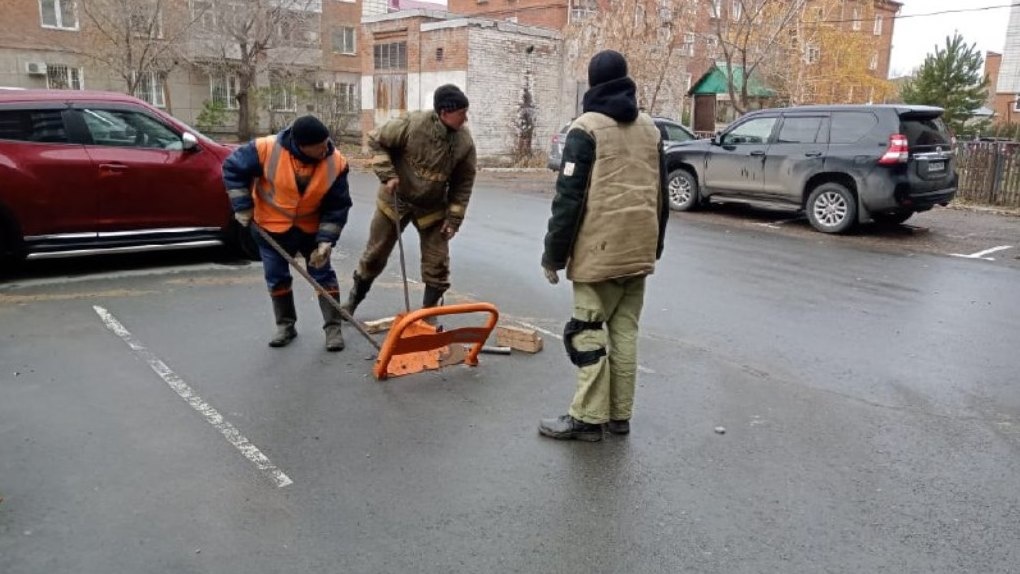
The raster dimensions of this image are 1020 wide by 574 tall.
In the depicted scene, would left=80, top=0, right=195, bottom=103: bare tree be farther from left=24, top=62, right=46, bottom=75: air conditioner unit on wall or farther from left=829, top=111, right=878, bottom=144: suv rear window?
left=829, top=111, right=878, bottom=144: suv rear window

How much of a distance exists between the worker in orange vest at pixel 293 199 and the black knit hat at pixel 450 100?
0.77 meters

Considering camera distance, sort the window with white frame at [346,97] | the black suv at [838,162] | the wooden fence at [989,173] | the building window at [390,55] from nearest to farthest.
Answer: the black suv at [838,162]
the wooden fence at [989,173]
the building window at [390,55]
the window with white frame at [346,97]

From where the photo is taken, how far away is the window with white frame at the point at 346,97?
3044cm

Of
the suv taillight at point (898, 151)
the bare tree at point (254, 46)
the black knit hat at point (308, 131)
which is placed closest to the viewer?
the black knit hat at point (308, 131)

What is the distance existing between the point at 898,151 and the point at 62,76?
106ft

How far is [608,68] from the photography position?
3936 millimetres

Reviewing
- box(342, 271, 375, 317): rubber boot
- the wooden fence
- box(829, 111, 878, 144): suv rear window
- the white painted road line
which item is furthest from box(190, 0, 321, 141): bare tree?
box(342, 271, 375, 317): rubber boot

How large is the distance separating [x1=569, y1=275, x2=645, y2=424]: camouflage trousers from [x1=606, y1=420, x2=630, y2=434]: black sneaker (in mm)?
30

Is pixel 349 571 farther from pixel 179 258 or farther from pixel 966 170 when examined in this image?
pixel 966 170

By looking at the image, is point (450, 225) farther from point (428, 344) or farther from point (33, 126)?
point (33, 126)

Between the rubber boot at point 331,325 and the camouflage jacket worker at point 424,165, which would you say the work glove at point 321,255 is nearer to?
the rubber boot at point 331,325

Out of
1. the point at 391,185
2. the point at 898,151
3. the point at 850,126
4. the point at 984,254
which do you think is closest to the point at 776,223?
the point at 850,126

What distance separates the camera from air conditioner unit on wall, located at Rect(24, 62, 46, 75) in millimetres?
31203

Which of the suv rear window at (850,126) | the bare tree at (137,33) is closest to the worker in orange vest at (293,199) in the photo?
the suv rear window at (850,126)
